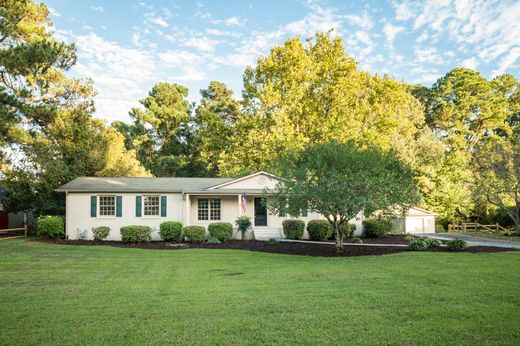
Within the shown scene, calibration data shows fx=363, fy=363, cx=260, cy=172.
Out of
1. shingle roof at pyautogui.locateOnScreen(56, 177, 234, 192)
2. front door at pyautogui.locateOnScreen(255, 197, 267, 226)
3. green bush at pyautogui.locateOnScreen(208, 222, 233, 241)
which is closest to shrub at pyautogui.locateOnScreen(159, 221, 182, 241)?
green bush at pyautogui.locateOnScreen(208, 222, 233, 241)

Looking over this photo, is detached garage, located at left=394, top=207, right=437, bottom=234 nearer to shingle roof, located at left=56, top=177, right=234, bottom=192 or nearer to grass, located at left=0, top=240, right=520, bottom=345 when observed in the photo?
shingle roof, located at left=56, top=177, right=234, bottom=192

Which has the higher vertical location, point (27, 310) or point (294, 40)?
point (294, 40)

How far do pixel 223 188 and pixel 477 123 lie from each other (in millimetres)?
32380

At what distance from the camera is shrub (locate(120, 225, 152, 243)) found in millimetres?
19391

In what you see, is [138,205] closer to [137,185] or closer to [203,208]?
[137,185]

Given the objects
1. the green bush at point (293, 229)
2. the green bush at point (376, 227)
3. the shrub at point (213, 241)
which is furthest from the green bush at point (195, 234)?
the green bush at point (376, 227)

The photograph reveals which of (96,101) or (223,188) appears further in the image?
(96,101)

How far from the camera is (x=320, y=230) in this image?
21297mm

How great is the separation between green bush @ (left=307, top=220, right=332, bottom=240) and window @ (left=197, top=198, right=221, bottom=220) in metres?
5.66

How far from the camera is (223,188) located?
21.4 m

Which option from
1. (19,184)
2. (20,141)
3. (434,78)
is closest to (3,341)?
(20,141)

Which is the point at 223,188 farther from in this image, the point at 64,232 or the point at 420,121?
the point at 420,121

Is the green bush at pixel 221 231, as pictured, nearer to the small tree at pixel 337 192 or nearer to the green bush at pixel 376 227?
the small tree at pixel 337 192

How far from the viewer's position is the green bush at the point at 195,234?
64.1 feet
